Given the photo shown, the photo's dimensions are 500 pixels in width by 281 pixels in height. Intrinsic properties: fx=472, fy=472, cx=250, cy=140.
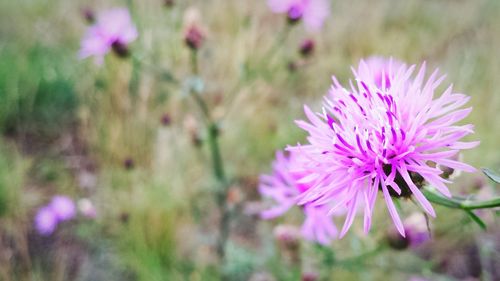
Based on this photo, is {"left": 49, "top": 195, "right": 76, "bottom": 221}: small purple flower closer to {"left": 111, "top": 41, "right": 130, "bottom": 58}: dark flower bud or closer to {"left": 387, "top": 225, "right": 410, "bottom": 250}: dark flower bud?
{"left": 111, "top": 41, "right": 130, "bottom": 58}: dark flower bud

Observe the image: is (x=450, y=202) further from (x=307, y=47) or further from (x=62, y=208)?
(x=62, y=208)

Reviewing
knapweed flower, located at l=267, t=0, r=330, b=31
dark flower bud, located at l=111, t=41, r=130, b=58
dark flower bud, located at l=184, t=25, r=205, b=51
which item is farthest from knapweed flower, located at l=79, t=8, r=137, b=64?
knapweed flower, located at l=267, t=0, r=330, b=31

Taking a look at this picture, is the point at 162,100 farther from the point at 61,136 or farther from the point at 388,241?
the point at 388,241

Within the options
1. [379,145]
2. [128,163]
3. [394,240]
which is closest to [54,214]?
[128,163]

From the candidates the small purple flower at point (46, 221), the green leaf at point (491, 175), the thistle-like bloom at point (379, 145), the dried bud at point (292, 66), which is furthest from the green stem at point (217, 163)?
the green leaf at point (491, 175)

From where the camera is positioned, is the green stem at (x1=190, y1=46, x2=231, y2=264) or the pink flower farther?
the pink flower
